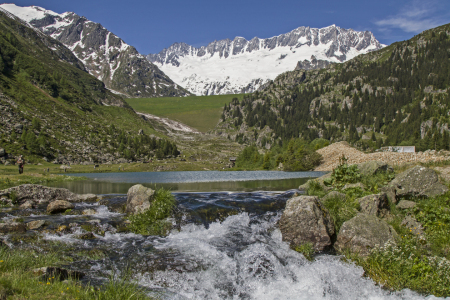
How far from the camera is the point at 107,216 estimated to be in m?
21.1

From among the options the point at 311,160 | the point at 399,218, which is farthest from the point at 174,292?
the point at 311,160

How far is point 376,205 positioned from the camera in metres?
17.2

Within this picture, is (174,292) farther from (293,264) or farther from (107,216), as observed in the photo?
(107,216)

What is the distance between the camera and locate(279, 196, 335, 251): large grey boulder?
14.9 metres

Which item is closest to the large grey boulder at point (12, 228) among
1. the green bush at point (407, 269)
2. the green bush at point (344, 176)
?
the green bush at point (407, 269)

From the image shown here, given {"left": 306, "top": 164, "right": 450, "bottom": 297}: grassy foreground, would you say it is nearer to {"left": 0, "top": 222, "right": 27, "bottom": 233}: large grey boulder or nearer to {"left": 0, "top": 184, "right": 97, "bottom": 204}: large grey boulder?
{"left": 0, "top": 222, "right": 27, "bottom": 233}: large grey boulder

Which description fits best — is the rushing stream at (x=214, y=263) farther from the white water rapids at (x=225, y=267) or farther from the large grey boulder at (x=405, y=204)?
the large grey boulder at (x=405, y=204)

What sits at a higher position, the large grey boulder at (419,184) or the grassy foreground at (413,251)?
the large grey boulder at (419,184)

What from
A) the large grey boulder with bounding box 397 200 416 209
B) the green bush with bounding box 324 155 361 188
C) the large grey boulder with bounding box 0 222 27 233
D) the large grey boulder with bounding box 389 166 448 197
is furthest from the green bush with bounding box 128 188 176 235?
the large grey boulder with bounding box 389 166 448 197

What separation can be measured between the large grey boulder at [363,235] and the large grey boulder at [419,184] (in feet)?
19.9

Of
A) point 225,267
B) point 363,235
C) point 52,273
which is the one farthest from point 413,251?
point 52,273

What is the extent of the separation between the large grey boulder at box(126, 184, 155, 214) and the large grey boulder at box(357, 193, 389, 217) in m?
14.6

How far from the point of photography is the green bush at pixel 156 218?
58.8 feet

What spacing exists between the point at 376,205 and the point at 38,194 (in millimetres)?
28915
